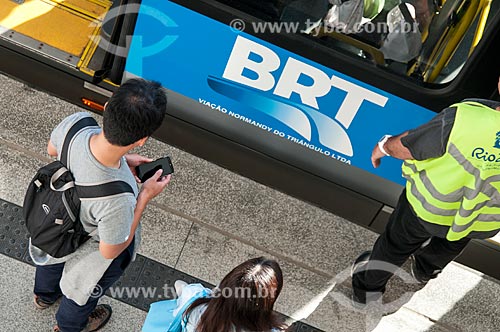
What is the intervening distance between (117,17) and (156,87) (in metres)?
1.40

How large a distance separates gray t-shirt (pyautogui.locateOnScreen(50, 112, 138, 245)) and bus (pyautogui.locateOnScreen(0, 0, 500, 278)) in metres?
1.04

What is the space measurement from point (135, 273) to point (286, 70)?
4.28 ft

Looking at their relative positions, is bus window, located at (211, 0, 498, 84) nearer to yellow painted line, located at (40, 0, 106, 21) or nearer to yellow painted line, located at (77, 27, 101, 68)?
yellow painted line, located at (77, 27, 101, 68)


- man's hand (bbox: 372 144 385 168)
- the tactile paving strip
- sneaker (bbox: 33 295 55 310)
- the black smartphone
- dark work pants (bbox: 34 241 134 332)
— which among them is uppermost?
man's hand (bbox: 372 144 385 168)

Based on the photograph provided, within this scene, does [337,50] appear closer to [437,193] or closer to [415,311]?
[437,193]

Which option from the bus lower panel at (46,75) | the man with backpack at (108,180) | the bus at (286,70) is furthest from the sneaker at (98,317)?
the bus lower panel at (46,75)

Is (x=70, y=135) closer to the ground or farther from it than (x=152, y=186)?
farther from it

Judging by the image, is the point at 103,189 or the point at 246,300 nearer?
the point at 246,300

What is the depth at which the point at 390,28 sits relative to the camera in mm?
2949

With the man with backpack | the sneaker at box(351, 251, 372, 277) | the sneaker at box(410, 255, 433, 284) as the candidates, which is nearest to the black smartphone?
the man with backpack

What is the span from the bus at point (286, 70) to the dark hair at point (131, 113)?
3.33ft

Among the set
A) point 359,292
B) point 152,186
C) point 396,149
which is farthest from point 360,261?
point 152,186

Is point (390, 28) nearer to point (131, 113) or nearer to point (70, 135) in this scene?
point (131, 113)

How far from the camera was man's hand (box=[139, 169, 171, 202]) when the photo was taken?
2.39 meters
